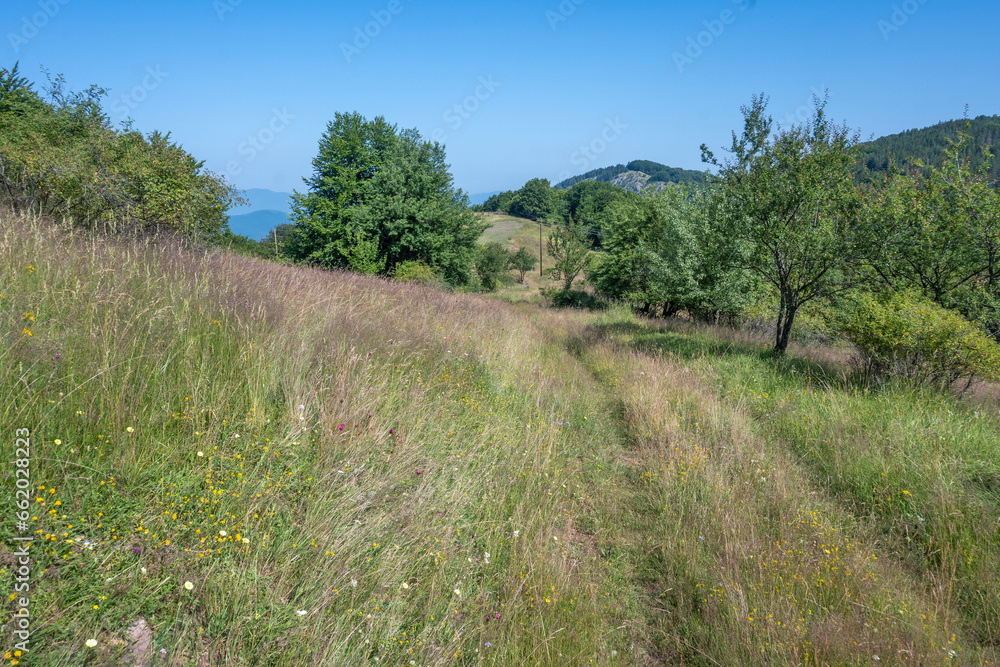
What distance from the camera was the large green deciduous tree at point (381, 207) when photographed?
26.7 m

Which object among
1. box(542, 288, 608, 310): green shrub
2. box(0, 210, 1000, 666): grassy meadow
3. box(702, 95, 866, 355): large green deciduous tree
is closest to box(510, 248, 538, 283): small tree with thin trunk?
box(542, 288, 608, 310): green shrub

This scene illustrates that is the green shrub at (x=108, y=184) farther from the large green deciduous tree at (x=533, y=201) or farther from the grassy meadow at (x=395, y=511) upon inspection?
the large green deciduous tree at (x=533, y=201)

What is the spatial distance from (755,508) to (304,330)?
4.63 metres

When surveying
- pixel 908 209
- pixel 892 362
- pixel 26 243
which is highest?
pixel 908 209

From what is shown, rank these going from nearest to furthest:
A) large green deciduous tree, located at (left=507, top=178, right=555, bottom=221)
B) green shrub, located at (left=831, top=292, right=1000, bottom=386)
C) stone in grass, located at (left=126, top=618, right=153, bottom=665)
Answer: stone in grass, located at (left=126, top=618, right=153, bottom=665) → green shrub, located at (left=831, top=292, right=1000, bottom=386) → large green deciduous tree, located at (left=507, top=178, right=555, bottom=221)

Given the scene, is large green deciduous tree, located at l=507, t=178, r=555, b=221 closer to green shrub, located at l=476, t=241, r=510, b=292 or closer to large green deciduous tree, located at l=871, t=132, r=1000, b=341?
green shrub, located at l=476, t=241, r=510, b=292

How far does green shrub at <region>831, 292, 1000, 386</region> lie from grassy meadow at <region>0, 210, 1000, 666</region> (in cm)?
128

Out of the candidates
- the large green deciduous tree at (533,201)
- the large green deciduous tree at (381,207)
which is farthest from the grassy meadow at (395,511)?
the large green deciduous tree at (533,201)

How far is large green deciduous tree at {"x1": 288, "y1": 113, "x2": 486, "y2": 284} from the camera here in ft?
87.7

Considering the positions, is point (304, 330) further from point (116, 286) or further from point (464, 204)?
point (464, 204)

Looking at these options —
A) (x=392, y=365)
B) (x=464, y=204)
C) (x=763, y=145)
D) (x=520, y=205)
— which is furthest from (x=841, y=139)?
(x=520, y=205)

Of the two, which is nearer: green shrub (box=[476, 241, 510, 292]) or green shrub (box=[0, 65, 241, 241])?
green shrub (box=[0, 65, 241, 241])

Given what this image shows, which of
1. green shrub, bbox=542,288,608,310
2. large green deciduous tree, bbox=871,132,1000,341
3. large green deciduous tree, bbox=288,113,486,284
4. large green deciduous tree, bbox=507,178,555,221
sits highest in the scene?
large green deciduous tree, bbox=507,178,555,221

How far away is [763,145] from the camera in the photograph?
9.78 meters
